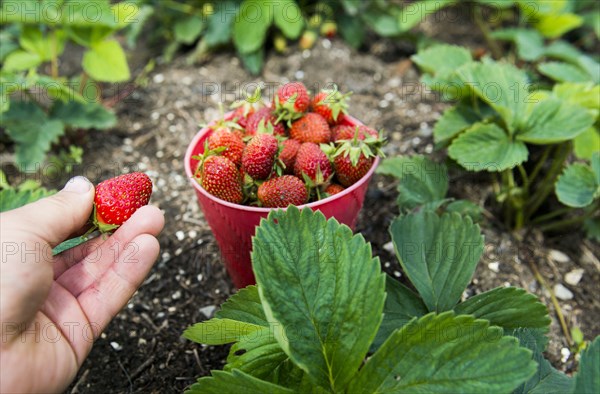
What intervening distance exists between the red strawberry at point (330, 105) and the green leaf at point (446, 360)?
2.12 ft

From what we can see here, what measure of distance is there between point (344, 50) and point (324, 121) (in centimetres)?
116

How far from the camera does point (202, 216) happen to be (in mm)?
1832

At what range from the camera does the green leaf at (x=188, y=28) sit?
2.43m

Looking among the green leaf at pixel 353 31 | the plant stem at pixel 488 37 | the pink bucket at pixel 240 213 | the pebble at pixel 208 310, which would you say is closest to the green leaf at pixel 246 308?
the pink bucket at pixel 240 213

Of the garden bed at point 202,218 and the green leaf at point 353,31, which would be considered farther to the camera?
the green leaf at point 353,31

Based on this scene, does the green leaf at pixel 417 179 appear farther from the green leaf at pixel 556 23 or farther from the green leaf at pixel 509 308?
the green leaf at pixel 556 23

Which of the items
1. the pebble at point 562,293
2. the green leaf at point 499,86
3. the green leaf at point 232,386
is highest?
the green leaf at point 499,86

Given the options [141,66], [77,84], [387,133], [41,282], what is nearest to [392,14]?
[387,133]

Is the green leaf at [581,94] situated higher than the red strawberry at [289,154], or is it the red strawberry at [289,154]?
the green leaf at [581,94]

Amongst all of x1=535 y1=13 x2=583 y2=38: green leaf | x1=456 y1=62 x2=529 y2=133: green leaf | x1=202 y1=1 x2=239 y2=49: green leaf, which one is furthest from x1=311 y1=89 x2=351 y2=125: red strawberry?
x1=535 y1=13 x2=583 y2=38: green leaf

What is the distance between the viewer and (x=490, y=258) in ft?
5.54

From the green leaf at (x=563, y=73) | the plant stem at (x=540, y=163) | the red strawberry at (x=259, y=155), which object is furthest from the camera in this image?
the green leaf at (x=563, y=73)

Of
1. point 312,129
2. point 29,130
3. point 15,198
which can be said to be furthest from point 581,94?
point 29,130

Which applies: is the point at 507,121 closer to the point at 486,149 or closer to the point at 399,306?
the point at 486,149
